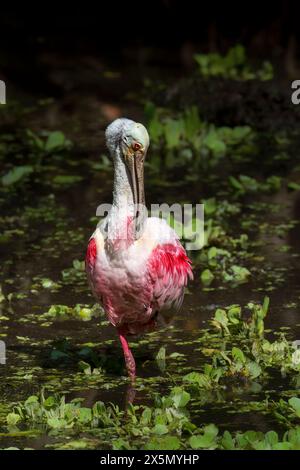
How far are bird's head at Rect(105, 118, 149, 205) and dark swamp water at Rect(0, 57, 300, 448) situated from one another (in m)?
1.08

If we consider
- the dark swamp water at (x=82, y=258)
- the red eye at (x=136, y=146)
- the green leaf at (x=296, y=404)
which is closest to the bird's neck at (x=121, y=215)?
the red eye at (x=136, y=146)

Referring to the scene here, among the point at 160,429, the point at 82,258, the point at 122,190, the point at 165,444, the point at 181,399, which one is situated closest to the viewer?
the point at 165,444

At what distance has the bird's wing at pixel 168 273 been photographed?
7.75 metres

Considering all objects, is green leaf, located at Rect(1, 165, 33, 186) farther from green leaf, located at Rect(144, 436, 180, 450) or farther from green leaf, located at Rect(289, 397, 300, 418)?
green leaf, located at Rect(144, 436, 180, 450)

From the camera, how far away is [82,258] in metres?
10.3

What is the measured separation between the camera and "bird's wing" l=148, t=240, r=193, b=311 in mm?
7745

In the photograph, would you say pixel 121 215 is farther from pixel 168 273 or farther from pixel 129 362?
pixel 129 362

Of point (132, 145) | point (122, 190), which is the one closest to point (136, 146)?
point (132, 145)

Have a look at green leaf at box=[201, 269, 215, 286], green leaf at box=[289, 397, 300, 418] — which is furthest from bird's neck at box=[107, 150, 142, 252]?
green leaf at box=[201, 269, 215, 286]

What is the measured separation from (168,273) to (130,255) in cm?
31

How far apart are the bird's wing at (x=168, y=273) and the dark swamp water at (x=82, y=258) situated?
423 mm

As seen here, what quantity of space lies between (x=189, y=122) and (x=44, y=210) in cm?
230
